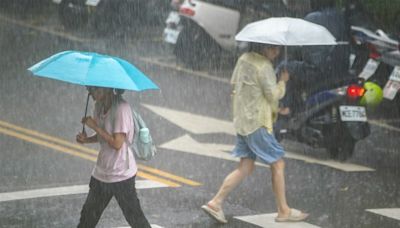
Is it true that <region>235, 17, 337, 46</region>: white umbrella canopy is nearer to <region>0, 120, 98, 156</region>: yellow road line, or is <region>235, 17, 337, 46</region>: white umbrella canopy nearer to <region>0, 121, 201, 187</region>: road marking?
<region>0, 121, 201, 187</region>: road marking

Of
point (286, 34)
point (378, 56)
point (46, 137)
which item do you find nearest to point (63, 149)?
point (46, 137)

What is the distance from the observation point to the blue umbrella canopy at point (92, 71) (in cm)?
666

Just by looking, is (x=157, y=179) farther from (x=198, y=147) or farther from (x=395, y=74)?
(x=395, y=74)

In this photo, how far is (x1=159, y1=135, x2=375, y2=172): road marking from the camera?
11164 millimetres

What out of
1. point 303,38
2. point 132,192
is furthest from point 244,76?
point 132,192

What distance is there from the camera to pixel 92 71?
6.71 metres

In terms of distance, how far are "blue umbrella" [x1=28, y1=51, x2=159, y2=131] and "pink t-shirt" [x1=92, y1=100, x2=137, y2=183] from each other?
24 centimetres

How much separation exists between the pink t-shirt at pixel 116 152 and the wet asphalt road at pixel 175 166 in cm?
154

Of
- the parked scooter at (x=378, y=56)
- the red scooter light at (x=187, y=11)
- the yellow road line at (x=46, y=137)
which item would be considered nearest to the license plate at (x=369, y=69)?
the parked scooter at (x=378, y=56)

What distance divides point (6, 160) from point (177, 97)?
4.40 m

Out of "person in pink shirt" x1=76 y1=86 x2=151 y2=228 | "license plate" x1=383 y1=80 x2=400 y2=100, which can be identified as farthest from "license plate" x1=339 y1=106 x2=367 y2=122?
"person in pink shirt" x1=76 y1=86 x2=151 y2=228

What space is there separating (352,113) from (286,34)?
307cm

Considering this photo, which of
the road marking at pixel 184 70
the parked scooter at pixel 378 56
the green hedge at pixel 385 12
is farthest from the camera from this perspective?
the road marking at pixel 184 70

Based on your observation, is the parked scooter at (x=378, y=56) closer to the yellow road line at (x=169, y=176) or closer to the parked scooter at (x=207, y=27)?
the parked scooter at (x=207, y=27)
